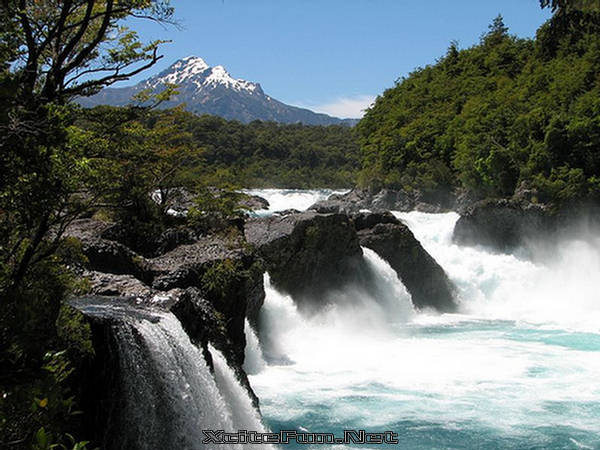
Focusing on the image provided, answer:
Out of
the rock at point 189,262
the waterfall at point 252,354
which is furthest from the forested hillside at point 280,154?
the rock at point 189,262

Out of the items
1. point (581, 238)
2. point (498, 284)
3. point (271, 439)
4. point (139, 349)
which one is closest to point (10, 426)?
point (139, 349)

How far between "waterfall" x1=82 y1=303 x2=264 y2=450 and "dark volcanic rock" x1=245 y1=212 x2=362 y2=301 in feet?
25.0

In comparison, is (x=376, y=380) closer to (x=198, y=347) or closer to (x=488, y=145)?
(x=198, y=347)

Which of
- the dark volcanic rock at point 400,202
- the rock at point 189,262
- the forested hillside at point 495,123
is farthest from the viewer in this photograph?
the dark volcanic rock at point 400,202

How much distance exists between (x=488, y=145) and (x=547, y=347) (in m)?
19.7

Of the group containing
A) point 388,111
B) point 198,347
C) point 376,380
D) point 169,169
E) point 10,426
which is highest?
point 388,111

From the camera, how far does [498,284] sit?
23.0 metres

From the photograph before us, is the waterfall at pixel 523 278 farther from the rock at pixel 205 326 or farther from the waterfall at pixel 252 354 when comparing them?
the rock at pixel 205 326

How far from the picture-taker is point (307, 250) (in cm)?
1655

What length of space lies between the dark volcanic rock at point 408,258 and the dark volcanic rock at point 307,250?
2160mm

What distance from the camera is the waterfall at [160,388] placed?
6.84 m

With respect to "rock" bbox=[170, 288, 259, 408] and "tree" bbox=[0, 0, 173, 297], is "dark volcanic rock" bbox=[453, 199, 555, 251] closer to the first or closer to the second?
"rock" bbox=[170, 288, 259, 408]

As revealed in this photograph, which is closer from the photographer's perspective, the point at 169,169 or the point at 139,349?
the point at 139,349

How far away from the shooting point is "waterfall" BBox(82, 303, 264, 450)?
6836mm
